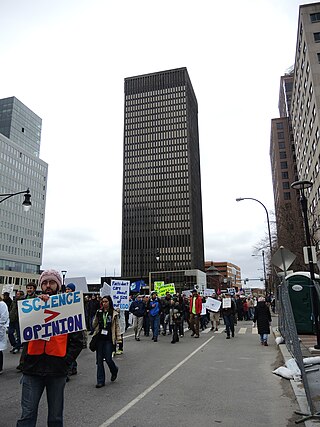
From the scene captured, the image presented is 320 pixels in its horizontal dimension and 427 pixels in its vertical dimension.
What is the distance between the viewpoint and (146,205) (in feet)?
495

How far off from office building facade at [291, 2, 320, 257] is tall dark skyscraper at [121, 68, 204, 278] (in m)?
85.3

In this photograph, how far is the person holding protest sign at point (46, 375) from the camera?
3746 mm

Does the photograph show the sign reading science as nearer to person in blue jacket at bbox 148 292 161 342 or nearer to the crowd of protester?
the crowd of protester

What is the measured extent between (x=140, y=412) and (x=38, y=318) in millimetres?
2930

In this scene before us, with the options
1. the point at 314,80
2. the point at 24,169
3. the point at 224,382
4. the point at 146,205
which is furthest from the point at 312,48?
the point at 146,205

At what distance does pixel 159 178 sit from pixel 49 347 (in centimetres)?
14840

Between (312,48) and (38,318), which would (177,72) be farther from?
(38,318)

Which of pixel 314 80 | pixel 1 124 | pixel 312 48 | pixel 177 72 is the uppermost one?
pixel 177 72

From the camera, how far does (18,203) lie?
11025cm

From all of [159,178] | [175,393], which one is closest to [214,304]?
[175,393]

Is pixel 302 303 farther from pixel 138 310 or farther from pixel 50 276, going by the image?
pixel 50 276

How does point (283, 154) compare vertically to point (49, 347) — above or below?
above

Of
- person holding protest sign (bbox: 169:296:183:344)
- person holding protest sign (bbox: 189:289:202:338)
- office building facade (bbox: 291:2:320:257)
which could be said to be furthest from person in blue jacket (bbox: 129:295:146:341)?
office building facade (bbox: 291:2:320:257)

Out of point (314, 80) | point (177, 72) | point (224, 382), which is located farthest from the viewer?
point (177, 72)
